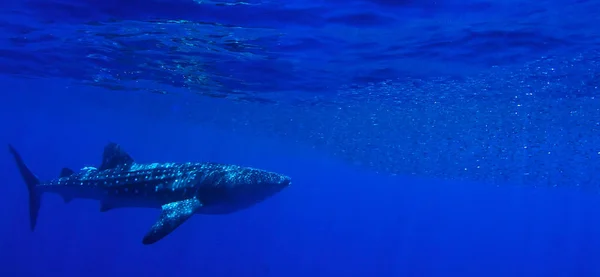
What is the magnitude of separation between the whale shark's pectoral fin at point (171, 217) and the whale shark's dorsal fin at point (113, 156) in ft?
7.79

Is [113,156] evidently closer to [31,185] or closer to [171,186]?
[171,186]

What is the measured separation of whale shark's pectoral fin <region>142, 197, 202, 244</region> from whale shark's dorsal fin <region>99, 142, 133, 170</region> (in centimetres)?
238

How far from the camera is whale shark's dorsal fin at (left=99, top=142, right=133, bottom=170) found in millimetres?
9516

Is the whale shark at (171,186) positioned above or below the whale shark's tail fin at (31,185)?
above

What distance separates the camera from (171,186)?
27.7 ft

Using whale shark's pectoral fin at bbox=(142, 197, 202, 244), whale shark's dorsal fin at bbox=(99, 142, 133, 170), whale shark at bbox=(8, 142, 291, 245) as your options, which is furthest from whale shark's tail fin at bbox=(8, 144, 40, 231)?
whale shark's pectoral fin at bbox=(142, 197, 202, 244)

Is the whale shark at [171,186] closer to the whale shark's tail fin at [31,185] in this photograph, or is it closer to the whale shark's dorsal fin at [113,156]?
the whale shark's dorsal fin at [113,156]

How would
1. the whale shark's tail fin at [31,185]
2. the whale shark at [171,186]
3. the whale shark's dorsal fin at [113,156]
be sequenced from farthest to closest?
the whale shark's tail fin at [31,185]
the whale shark's dorsal fin at [113,156]
the whale shark at [171,186]

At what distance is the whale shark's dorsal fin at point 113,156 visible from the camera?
375 inches

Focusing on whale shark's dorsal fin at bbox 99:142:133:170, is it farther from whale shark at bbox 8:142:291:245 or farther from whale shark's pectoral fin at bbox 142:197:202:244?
whale shark's pectoral fin at bbox 142:197:202:244

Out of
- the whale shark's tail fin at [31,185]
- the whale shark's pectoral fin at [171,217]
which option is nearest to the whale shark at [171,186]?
the whale shark's pectoral fin at [171,217]

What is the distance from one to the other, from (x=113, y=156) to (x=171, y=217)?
130 inches

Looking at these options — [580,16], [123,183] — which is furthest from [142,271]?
[580,16]

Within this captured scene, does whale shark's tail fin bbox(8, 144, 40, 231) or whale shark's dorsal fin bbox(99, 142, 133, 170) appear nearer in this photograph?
whale shark's dorsal fin bbox(99, 142, 133, 170)
